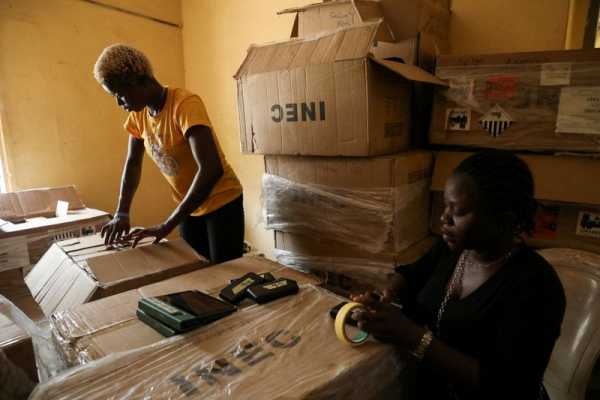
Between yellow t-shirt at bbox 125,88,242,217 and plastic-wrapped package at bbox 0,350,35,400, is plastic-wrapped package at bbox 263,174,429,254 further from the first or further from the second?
plastic-wrapped package at bbox 0,350,35,400

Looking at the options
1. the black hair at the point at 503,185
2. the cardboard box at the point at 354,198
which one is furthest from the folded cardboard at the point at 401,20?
the black hair at the point at 503,185

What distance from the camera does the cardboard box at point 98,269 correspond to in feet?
3.43

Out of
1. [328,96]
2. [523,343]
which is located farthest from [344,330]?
[328,96]

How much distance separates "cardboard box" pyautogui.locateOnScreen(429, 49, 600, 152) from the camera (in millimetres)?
1060

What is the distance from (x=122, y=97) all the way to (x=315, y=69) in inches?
27.9

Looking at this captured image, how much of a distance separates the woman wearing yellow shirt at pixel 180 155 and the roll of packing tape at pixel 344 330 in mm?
759

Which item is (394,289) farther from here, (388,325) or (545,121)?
(545,121)

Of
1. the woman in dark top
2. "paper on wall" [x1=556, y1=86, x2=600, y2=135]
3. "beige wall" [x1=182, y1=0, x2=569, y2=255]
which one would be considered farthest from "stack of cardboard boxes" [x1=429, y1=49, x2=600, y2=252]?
the woman in dark top

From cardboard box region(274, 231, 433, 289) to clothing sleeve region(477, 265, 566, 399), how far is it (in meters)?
0.58

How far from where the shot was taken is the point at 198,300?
86 cm

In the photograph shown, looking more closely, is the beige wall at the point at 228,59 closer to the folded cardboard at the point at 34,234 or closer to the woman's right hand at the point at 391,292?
the folded cardboard at the point at 34,234

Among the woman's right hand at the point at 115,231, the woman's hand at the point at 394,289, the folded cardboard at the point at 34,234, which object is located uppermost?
the woman's right hand at the point at 115,231

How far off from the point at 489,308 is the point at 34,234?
2117 mm

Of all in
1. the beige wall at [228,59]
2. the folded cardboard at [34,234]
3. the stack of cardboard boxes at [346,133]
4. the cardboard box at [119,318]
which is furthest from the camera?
the beige wall at [228,59]
